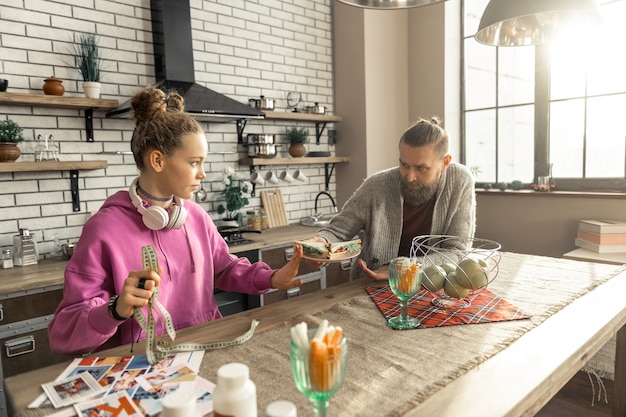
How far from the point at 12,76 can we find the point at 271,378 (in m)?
2.65

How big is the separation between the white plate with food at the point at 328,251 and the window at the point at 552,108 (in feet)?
8.47

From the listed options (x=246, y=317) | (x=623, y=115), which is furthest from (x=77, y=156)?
(x=623, y=115)

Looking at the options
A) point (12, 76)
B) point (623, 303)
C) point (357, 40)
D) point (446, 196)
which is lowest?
point (623, 303)

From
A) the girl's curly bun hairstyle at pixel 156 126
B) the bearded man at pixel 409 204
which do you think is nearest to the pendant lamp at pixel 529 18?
the bearded man at pixel 409 204

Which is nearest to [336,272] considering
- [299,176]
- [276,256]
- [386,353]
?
[276,256]

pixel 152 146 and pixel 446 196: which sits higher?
pixel 152 146

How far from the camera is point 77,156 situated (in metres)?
2.95

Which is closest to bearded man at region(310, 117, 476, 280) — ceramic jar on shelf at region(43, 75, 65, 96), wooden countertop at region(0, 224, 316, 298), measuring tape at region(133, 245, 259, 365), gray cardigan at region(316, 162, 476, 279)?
gray cardigan at region(316, 162, 476, 279)

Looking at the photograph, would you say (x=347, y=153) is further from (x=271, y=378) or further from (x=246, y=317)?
(x=271, y=378)

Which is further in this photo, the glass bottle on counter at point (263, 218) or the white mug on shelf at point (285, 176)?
the white mug on shelf at point (285, 176)

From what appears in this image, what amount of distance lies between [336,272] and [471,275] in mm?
2294

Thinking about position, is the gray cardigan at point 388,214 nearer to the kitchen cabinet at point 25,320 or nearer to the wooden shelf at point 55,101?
the kitchen cabinet at point 25,320

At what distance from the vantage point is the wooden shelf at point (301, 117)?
3.67 meters

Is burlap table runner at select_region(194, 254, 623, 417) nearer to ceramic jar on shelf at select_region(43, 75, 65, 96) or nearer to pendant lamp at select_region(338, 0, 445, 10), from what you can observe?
pendant lamp at select_region(338, 0, 445, 10)
